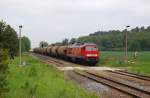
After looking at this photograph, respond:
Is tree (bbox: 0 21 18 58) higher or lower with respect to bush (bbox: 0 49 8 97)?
higher

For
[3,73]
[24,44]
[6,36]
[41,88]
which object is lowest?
[41,88]

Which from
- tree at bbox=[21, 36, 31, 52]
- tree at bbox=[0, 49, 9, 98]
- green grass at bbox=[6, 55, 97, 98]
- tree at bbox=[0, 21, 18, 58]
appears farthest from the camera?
tree at bbox=[21, 36, 31, 52]

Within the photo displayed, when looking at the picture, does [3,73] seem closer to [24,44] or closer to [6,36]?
[6,36]

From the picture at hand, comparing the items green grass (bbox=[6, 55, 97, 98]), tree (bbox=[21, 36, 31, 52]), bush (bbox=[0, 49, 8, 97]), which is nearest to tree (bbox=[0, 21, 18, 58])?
green grass (bbox=[6, 55, 97, 98])

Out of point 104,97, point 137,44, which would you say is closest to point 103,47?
point 137,44

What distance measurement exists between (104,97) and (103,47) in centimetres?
11916

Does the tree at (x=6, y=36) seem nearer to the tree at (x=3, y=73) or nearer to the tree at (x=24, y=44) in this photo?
the tree at (x=3, y=73)

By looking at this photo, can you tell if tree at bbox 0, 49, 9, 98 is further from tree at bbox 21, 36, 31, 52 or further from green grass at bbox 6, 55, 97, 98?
tree at bbox 21, 36, 31, 52

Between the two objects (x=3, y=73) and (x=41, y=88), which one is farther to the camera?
(x=41, y=88)

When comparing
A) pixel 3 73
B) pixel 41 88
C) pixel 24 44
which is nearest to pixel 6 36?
pixel 41 88

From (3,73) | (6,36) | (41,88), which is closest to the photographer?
(3,73)

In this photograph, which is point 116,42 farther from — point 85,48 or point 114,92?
point 114,92

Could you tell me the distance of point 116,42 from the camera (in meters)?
136

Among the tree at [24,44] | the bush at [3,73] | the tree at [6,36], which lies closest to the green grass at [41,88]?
the bush at [3,73]
